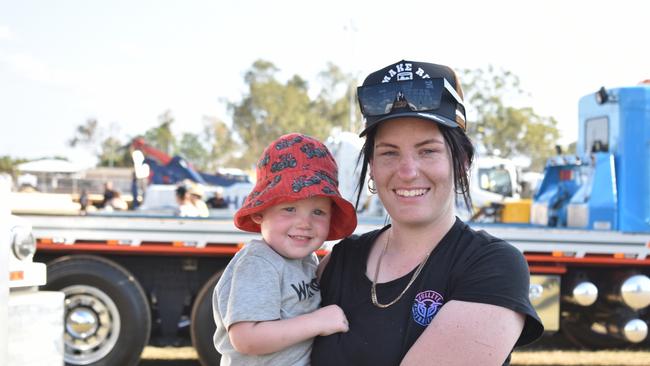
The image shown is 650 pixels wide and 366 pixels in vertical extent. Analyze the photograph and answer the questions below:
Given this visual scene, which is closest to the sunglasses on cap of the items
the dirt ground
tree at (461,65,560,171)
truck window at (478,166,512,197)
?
the dirt ground

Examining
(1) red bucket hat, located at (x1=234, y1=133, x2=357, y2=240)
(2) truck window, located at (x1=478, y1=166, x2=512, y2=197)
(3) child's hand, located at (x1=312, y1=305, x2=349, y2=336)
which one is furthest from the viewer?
(2) truck window, located at (x1=478, y1=166, x2=512, y2=197)

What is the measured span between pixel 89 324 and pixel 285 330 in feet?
15.4

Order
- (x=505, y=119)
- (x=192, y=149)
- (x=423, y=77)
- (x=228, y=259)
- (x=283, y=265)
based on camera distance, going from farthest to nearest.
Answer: (x=192, y=149), (x=505, y=119), (x=228, y=259), (x=283, y=265), (x=423, y=77)

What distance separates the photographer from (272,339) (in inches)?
77.8

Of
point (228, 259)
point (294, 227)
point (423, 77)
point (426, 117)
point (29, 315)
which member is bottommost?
point (228, 259)

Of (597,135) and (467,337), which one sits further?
(597,135)

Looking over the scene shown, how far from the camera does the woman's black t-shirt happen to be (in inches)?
69.9

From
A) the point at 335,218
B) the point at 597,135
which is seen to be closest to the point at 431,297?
the point at 335,218

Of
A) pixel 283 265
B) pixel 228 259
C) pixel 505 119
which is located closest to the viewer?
pixel 283 265

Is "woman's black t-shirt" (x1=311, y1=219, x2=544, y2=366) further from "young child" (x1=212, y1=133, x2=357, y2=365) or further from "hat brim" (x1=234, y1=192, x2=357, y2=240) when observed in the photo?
"hat brim" (x1=234, y1=192, x2=357, y2=240)

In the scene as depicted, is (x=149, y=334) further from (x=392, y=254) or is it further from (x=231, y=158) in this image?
(x=231, y=158)

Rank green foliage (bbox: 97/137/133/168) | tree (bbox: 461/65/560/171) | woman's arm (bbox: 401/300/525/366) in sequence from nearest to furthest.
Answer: woman's arm (bbox: 401/300/525/366) → tree (bbox: 461/65/560/171) → green foliage (bbox: 97/137/133/168)

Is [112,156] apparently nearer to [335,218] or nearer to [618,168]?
[618,168]

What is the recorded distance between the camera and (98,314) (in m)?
6.18
